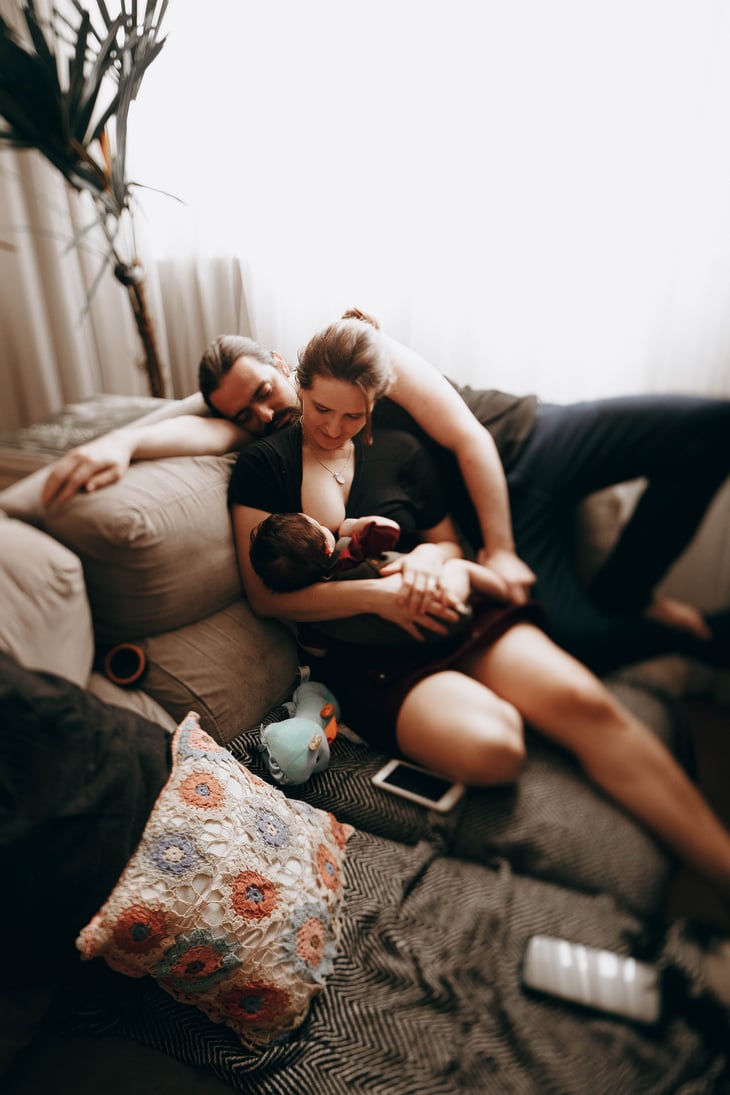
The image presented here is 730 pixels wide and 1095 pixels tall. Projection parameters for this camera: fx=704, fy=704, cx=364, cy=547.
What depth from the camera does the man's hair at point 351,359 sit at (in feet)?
2.53

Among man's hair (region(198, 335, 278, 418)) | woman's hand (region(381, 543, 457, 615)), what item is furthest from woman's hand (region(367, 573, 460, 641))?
man's hair (region(198, 335, 278, 418))

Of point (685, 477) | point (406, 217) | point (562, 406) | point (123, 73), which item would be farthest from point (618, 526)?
point (123, 73)

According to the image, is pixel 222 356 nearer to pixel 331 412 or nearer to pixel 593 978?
pixel 331 412

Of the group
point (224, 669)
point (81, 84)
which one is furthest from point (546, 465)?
point (81, 84)

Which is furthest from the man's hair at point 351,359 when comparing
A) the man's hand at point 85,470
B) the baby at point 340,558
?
the man's hand at point 85,470

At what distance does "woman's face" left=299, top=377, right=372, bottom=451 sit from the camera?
778mm

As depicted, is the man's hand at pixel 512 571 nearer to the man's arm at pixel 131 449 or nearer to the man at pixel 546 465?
the man at pixel 546 465

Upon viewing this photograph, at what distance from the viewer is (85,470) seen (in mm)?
810

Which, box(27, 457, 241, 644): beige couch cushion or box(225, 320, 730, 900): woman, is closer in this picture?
box(225, 320, 730, 900): woman

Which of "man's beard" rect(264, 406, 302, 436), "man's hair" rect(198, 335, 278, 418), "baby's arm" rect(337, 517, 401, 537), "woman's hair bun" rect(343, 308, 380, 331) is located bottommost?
"baby's arm" rect(337, 517, 401, 537)

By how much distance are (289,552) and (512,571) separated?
250mm

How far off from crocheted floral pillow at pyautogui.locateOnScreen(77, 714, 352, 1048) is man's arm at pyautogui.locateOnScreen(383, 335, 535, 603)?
1.23 ft

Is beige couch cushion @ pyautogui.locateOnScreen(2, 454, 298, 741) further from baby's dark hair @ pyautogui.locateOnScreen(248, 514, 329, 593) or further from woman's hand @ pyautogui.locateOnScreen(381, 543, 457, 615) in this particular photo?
woman's hand @ pyautogui.locateOnScreen(381, 543, 457, 615)

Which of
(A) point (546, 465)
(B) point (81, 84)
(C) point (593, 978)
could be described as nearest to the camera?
(C) point (593, 978)
